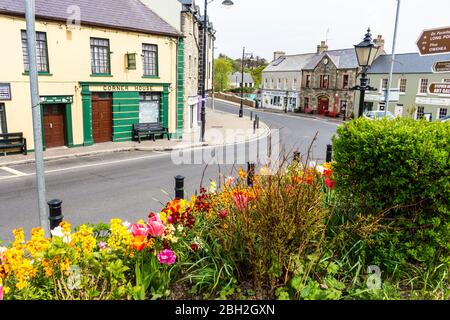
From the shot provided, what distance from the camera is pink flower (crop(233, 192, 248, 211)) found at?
3850 millimetres

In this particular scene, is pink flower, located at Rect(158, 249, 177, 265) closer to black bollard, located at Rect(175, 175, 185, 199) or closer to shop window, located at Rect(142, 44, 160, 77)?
black bollard, located at Rect(175, 175, 185, 199)

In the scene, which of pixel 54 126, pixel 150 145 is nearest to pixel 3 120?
pixel 54 126

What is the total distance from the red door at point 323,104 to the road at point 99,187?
35616mm

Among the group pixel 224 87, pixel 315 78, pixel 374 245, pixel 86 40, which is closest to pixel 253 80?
pixel 224 87

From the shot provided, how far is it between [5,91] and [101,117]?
4896 millimetres

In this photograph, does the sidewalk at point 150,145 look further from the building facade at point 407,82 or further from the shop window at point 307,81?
the shop window at point 307,81

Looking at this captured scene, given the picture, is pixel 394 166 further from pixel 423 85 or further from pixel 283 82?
pixel 283 82

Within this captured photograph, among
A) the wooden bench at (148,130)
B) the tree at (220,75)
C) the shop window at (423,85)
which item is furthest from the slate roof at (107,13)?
the tree at (220,75)

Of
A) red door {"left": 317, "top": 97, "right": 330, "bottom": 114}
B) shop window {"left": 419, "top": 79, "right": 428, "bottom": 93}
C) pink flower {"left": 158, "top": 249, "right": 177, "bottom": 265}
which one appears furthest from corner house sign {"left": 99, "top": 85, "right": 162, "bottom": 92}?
red door {"left": 317, "top": 97, "right": 330, "bottom": 114}

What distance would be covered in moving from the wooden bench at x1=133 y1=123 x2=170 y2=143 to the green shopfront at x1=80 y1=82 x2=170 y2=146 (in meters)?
0.32

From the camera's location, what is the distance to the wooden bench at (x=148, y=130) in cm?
2059

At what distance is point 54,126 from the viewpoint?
1764 centimetres
